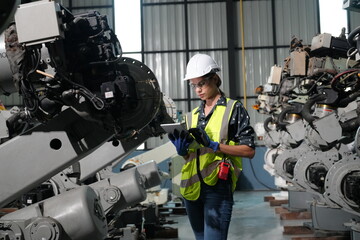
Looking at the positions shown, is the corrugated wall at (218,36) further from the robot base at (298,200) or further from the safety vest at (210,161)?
the safety vest at (210,161)

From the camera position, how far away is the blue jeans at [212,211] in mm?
2900

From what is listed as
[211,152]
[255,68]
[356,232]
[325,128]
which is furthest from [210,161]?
[255,68]

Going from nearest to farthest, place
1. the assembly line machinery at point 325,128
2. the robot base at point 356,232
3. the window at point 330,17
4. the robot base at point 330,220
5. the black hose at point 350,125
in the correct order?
the assembly line machinery at point 325,128 → the robot base at point 356,232 → the black hose at point 350,125 → the robot base at point 330,220 → the window at point 330,17

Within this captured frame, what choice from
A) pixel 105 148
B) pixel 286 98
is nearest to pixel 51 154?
pixel 105 148

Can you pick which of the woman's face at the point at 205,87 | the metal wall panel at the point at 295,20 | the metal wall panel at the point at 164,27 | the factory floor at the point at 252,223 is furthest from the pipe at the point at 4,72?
the metal wall panel at the point at 295,20

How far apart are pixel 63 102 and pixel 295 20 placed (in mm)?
11901

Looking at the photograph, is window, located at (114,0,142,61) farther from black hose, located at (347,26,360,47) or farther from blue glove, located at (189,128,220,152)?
blue glove, located at (189,128,220,152)

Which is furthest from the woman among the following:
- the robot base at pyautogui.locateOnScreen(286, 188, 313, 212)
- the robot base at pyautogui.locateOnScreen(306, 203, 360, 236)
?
the robot base at pyautogui.locateOnScreen(286, 188, 313, 212)

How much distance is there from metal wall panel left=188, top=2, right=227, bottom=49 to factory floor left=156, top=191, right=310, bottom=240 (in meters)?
A: 5.23

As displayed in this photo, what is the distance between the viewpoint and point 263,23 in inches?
553

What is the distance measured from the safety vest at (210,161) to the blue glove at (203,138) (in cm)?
13

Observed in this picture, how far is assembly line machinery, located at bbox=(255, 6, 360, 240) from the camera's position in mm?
4418

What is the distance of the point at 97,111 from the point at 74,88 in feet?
0.62

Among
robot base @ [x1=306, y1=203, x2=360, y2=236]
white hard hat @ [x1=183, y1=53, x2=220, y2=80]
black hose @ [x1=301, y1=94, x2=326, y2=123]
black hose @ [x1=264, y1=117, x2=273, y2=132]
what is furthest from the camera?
black hose @ [x1=264, y1=117, x2=273, y2=132]
